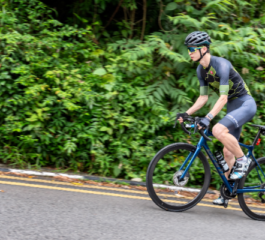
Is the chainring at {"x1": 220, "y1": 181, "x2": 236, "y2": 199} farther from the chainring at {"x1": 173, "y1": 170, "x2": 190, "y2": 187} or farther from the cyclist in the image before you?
the chainring at {"x1": 173, "y1": 170, "x2": 190, "y2": 187}

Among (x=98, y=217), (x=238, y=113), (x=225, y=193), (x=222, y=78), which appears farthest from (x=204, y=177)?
(x=98, y=217)

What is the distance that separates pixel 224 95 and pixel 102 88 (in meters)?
2.83

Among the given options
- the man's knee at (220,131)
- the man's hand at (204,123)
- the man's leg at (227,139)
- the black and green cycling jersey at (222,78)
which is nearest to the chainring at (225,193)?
the man's leg at (227,139)

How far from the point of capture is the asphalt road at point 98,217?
11.7 ft

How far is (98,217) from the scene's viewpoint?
13.2 feet

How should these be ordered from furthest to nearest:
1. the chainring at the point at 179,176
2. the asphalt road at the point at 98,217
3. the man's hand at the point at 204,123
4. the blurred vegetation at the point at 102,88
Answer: the blurred vegetation at the point at 102,88 → the chainring at the point at 179,176 → the man's hand at the point at 204,123 → the asphalt road at the point at 98,217

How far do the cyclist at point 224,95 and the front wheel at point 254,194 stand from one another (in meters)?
0.16

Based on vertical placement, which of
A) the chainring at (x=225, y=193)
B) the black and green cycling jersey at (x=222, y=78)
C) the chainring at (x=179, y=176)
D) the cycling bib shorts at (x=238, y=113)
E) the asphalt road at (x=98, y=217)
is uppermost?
the black and green cycling jersey at (x=222, y=78)

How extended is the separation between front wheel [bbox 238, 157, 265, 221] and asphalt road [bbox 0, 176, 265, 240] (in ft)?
0.41

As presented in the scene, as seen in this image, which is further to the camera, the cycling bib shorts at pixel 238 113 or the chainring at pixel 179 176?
the chainring at pixel 179 176

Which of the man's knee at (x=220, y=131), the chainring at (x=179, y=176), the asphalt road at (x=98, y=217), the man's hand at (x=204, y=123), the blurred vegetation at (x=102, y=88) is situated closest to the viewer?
the asphalt road at (x=98, y=217)

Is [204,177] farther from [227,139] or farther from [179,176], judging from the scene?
[227,139]

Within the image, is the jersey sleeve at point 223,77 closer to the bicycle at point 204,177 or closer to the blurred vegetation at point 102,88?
the bicycle at point 204,177

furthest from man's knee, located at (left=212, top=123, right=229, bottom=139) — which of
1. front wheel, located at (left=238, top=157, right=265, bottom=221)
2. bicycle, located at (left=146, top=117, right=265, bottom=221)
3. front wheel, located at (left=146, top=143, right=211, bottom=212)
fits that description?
front wheel, located at (left=238, top=157, right=265, bottom=221)
